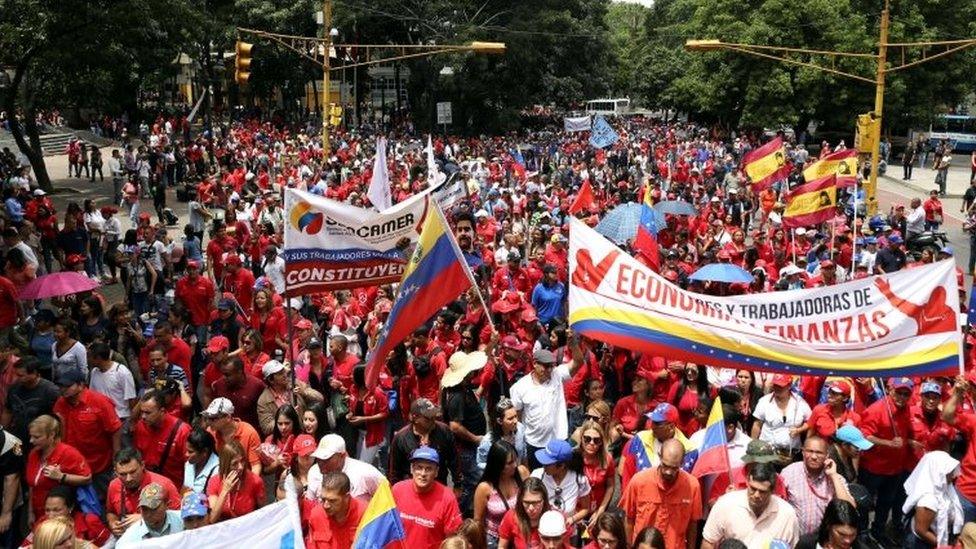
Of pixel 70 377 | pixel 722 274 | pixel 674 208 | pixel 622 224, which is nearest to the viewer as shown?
pixel 70 377

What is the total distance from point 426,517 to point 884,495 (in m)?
3.65

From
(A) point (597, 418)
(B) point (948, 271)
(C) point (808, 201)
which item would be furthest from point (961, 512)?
(C) point (808, 201)

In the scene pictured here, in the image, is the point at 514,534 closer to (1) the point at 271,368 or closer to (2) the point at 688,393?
(2) the point at 688,393

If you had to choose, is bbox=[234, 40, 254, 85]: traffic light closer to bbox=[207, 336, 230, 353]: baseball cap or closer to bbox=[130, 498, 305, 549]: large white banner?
bbox=[207, 336, 230, 353]: baseball cap

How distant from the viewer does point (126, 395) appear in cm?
750

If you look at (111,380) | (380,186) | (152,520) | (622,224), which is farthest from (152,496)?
A: (622,224)

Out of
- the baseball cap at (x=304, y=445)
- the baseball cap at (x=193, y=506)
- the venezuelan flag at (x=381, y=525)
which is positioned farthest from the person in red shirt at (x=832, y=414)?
the baseball cap at (x=193, y=506)

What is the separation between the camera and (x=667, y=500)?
221 inches

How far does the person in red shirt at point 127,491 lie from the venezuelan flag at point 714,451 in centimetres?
312

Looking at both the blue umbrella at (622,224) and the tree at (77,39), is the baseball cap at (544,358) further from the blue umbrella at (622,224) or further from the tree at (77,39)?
the tree at (77,39)

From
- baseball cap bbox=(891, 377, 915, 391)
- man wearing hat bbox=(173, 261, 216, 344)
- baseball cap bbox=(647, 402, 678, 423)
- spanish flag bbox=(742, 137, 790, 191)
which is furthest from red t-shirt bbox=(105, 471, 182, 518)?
spanish flag bbox=(742, 137, 790, 191)

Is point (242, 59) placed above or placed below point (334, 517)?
above

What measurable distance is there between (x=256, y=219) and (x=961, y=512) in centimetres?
1312

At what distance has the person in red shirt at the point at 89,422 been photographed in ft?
21.9
